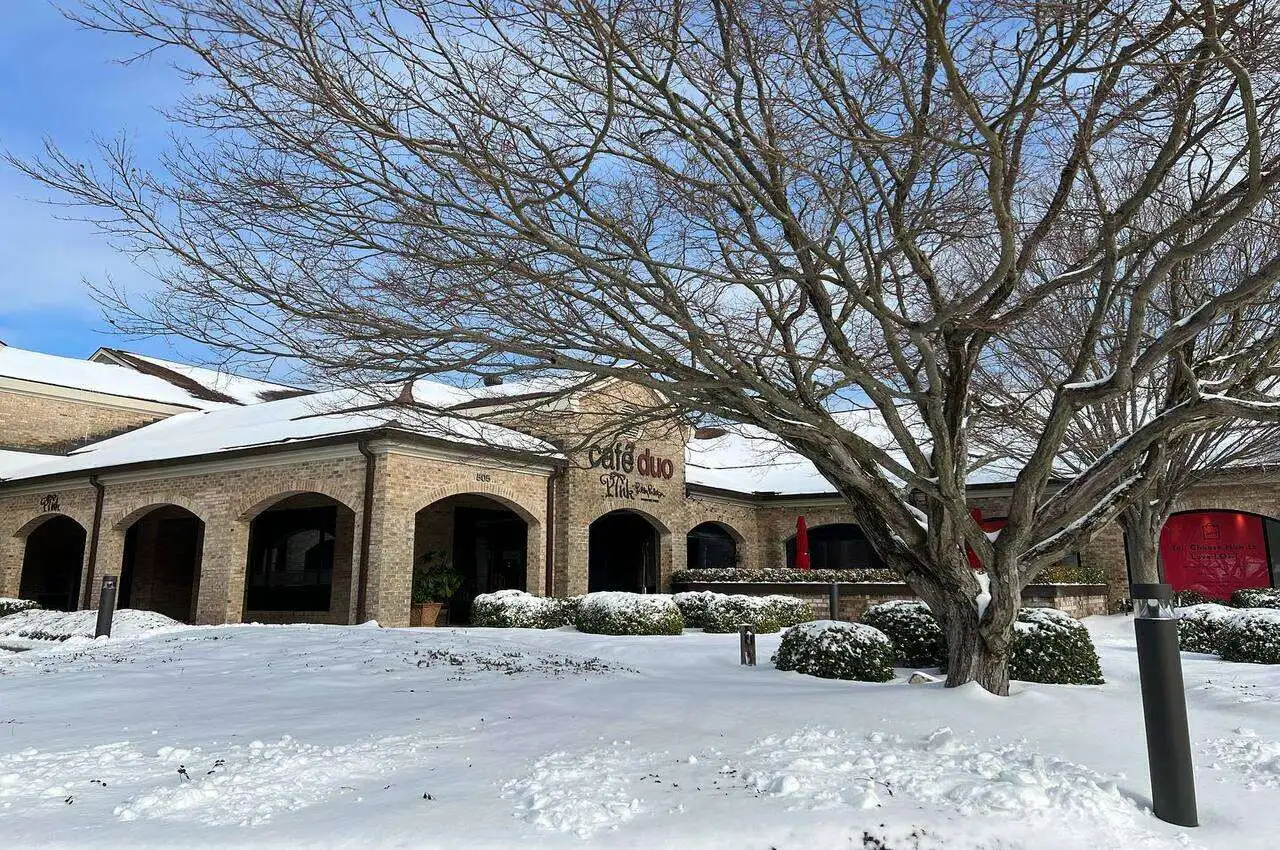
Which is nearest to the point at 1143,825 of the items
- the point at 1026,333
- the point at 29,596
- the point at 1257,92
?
the point at 1257,92

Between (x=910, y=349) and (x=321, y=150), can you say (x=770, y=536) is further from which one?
(x=321, y=150)

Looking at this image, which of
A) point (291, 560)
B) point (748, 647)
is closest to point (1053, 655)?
point (748, 647)

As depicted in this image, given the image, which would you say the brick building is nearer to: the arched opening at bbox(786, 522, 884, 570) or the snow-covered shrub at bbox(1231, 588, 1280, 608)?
the arched opening at bbox(786, 522, 884, 570)

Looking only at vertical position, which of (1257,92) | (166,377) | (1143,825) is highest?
(166,377)

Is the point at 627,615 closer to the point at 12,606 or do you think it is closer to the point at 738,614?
the point at 738,614

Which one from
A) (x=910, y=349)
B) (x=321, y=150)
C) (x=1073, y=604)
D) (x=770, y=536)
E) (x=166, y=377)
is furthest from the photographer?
(x=166, y=377)

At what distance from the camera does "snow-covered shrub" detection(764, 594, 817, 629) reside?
16.5 meters

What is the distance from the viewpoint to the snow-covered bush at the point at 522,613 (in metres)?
15.9

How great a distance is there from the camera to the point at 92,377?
29.8 metres

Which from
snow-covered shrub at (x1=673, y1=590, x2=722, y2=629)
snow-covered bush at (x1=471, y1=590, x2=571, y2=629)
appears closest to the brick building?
snow-covered bush at (x1=471, y1=590, x2=571, y2=629)

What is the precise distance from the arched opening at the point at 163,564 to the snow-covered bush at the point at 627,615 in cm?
1346

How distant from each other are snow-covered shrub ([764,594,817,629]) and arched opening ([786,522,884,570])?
29.8 ft

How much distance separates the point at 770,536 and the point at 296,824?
2219 cm

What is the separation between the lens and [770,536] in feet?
84.3
